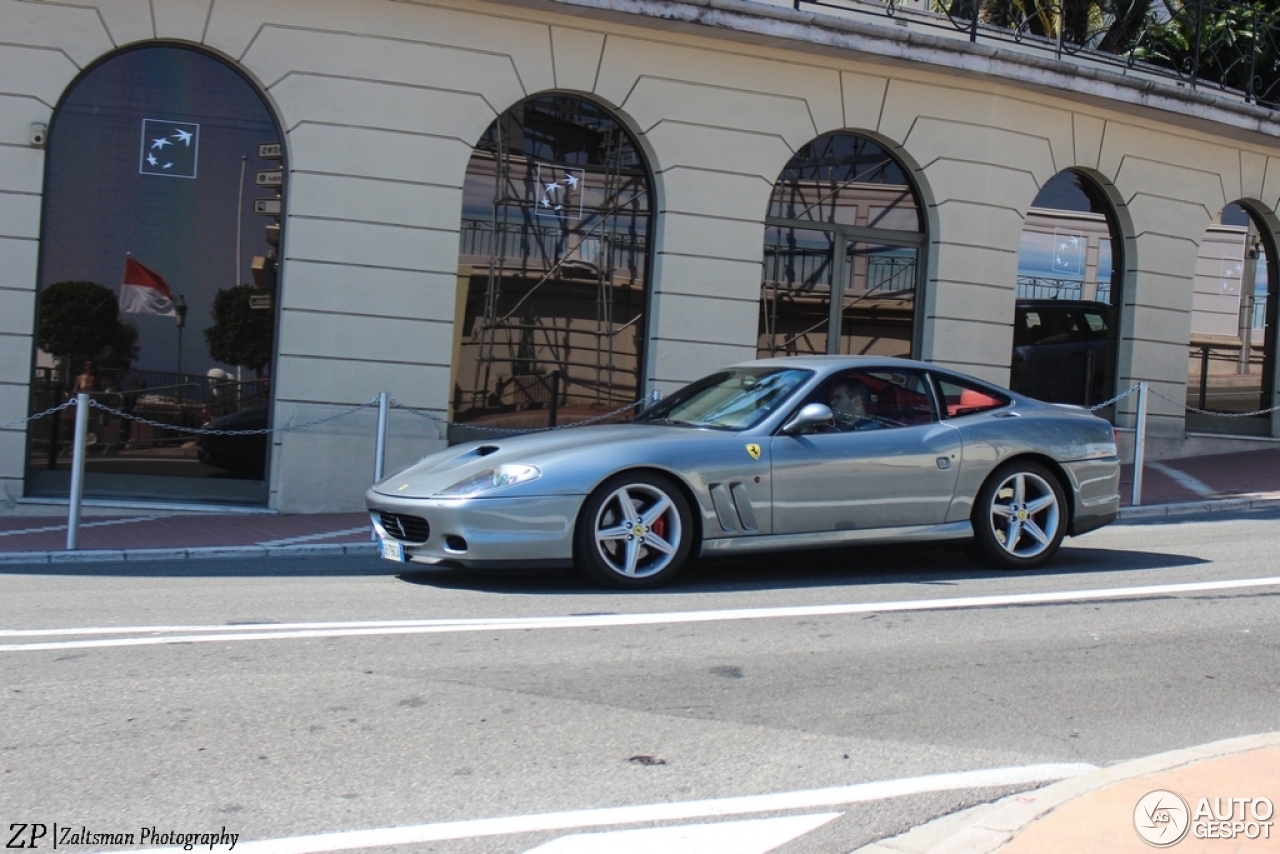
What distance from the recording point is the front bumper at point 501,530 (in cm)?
695

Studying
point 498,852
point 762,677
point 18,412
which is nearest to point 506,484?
point 762,677

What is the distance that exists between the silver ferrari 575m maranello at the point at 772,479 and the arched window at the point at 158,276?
521 cm

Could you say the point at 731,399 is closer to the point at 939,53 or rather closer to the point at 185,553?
the point at 185,553

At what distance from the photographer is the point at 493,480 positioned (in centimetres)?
707

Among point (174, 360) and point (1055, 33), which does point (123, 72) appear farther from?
point (1055, 33)

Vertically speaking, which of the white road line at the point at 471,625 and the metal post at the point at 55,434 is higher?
the metal post at the point at 55,434

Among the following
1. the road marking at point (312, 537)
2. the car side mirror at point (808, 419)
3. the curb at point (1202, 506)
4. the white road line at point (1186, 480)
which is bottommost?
the road marking at point (312, 537)

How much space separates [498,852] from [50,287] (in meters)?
9.96

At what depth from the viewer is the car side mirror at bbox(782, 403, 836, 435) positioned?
294 inches

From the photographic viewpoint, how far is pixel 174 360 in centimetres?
1214

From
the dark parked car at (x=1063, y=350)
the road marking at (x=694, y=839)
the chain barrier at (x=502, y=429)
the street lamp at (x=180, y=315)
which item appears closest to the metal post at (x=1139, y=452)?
the dark parked car at (x=1063, y=350)

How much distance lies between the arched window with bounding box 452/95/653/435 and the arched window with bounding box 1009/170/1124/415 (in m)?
5.15

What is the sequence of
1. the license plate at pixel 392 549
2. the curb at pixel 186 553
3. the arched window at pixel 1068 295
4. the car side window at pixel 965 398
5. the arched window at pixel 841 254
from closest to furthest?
1. the license plate at pixel 392 549
2. the car side window at pixel 965 398
3. the curb at pixel 186 553
4. the arched window at pixel 841 254
5. the arched window at pixel 1068 295

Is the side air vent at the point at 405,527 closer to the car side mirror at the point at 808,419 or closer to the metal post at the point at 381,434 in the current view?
the car side mirror at the point at 808,419
